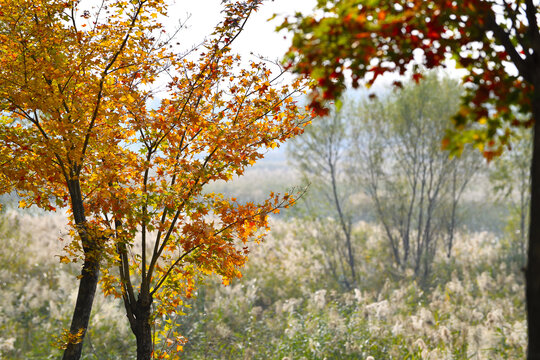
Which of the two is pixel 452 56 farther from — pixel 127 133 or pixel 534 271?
pixel 127 133

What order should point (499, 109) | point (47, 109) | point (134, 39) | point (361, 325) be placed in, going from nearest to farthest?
point (499, 109) → point (47, 109) → point (134, 39) → point (361, 325)

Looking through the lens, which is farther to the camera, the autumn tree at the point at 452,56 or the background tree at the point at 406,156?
the background tree at the point at 406,156

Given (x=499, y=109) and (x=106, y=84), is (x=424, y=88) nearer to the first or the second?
(x=106, y=84)

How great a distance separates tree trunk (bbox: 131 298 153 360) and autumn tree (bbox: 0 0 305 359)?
0.04ft

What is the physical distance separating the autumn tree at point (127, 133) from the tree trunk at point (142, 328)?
0.01m

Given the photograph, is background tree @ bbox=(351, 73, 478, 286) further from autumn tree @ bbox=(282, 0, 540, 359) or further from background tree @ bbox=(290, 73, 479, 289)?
autumn tree @ bbox=(282, 0, 540, 359)

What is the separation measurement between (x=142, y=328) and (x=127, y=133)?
2110mm

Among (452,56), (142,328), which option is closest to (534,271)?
(452,56)

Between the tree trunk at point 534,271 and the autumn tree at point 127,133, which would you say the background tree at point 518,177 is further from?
the tree trunk at point 534,271

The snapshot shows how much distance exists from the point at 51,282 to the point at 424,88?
11415 millimetres

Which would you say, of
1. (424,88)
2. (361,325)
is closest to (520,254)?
(424,88)

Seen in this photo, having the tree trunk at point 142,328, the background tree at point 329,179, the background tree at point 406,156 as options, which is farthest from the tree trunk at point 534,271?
the background tree at point 406,156

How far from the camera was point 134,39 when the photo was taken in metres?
4.81

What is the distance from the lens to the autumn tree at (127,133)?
14.6 ft
